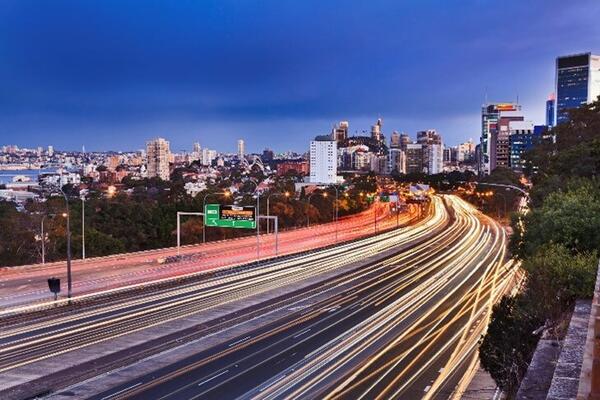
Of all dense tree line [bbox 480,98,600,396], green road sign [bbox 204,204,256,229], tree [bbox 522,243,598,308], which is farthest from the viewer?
green road sign [bbox 204,204,256,229]

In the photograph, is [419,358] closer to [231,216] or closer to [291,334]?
[291,334]

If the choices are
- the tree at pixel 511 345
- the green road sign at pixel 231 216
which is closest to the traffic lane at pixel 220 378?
the tree at pixel 511 345

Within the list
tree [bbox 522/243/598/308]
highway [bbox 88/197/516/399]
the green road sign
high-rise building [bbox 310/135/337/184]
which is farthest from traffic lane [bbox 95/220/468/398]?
high-rise building [bbox 310/135/337/184]

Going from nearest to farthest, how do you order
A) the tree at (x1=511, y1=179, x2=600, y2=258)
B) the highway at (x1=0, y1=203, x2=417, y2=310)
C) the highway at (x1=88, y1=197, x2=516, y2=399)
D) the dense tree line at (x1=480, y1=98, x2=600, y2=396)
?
1. the dense tree line at (x1=480, y1=98, x2=600, y2=396)
2. the highway at (x1=88, y1=197, x2=516, y2=399)
3. the tree at (x1=511, y1=179, x2=600, y2=258)
4. the highway at (x1=0, y1=203, x2=417, y2=310)

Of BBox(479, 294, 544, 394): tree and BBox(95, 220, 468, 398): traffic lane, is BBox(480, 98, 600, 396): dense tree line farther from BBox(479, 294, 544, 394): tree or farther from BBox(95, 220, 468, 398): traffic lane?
BBox(95, 220, 468, 398): traffic lane

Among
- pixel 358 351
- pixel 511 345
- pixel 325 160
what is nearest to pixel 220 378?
pixel 358 351

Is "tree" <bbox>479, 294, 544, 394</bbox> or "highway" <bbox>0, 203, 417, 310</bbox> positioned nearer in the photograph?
"tree" <bbox>479, 294, 544, 394</bbox>

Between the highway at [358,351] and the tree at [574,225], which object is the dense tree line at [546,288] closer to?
the tree at [574,225]
